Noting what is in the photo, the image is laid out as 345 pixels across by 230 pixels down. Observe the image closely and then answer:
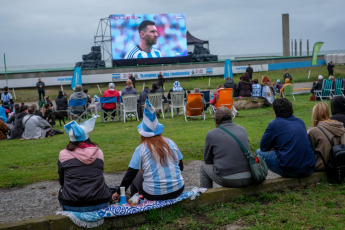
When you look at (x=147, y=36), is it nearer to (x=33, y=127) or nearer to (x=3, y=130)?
(x=3, y=130)

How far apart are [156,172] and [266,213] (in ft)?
3.99

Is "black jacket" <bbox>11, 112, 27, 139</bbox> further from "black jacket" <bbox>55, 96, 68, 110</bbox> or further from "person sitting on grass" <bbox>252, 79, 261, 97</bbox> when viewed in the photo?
"person sitting on grass" <bbox>252, 79, 261, 97</bbox>

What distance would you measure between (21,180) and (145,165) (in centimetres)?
327

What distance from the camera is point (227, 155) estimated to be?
4789mm

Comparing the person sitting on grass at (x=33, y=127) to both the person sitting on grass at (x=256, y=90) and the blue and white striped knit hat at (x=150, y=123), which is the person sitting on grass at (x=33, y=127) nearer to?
the blue and white striped knit hat at (x=150, y=123)

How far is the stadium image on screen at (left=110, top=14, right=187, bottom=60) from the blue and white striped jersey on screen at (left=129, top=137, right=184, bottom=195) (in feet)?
97.7

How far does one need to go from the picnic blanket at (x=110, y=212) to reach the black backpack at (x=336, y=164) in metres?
1.87

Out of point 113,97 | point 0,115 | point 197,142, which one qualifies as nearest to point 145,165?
point 197,142

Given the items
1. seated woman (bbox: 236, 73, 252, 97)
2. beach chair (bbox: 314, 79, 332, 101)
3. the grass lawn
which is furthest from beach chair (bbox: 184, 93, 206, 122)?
beach chair (bbox: 314, 79, 332, 101)

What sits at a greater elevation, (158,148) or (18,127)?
(158,148)

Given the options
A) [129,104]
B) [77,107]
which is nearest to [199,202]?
[129,104]

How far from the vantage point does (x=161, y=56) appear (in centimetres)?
3484

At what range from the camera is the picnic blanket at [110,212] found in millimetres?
4191

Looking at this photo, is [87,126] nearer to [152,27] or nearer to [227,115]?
[227,115]
